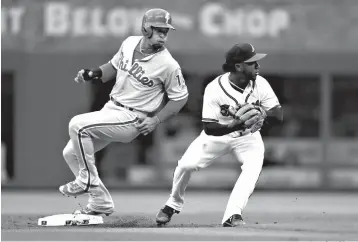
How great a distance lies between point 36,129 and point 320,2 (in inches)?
234

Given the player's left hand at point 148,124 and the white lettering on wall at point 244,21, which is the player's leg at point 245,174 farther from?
the white lettering on wall at point 244,21

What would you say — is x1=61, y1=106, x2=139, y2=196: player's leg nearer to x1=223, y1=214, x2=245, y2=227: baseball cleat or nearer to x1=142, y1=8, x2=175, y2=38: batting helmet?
x1=142, y1=8, x2=175, y2=38: batting helmet

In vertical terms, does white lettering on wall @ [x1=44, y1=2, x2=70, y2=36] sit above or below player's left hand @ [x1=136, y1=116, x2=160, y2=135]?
above

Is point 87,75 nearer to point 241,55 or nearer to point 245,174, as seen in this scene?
point 241,55

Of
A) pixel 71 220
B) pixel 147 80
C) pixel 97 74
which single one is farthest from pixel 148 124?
pixel 71 220

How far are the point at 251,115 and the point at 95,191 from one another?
185cm

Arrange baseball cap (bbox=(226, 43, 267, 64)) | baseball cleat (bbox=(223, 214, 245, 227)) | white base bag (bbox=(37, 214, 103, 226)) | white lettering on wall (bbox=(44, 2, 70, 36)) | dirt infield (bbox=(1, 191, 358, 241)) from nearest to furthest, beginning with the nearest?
dirt infield (bbox=(1, 191, 358, 241)), baseball cleat (bbox=(223, 214, 245, 227)), baseball cap (bbox=(226, 43, 267, 64)), white base bag (bbox=(37, 214, 103, 226)), white lettering on wall (bbox=(44, 2, 70, 36))

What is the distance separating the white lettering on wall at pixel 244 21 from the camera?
1919 cm

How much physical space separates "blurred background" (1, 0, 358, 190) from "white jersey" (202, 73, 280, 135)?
840cm

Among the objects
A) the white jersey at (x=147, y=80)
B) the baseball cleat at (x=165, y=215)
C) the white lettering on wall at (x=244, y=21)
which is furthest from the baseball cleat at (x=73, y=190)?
the white lettering on wall at (x=244, y=21)

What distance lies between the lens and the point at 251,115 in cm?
1031

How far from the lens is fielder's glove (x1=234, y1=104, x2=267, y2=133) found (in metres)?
10.3

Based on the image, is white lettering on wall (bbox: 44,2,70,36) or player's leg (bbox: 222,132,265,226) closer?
player's leg (bbox: 222,132,265,226)

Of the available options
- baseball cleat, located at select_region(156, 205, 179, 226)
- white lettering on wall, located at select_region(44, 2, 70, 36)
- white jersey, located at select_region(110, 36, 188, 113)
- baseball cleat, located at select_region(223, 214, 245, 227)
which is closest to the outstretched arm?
white jersey, located at select_region(110, 36, 188, 113)
